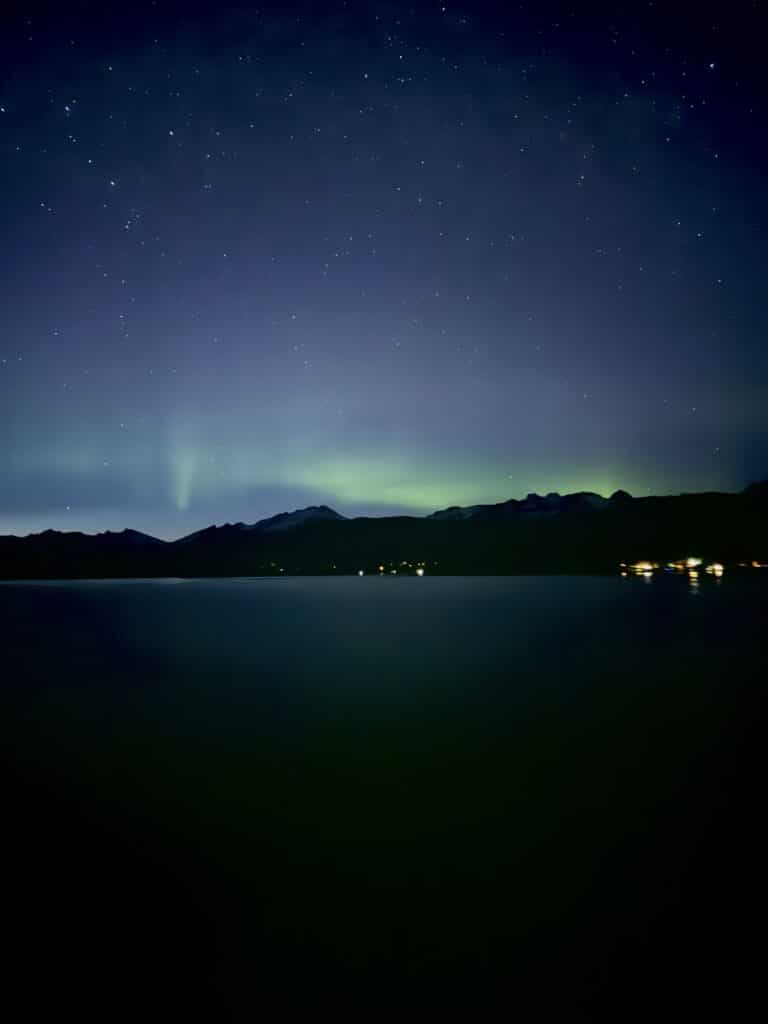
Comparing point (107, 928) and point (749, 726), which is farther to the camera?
point (749, 726)

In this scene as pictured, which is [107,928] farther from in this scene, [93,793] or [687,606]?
[687,606]

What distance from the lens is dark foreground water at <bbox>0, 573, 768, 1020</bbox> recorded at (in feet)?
14.2

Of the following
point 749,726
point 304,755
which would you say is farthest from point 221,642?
point 749,726

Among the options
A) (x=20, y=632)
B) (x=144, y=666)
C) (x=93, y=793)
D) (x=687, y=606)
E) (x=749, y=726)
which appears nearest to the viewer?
(x=93, y=793)

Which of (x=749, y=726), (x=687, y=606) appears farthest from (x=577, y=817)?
(x=687, y=606)

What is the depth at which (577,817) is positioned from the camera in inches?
274

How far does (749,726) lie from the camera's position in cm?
1090

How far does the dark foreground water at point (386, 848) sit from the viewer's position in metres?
4.33

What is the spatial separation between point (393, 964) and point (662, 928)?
203 centimetres

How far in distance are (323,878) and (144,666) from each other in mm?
15929

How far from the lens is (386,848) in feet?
20.7

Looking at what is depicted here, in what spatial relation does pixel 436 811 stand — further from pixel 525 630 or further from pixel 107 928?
pixel 525 630

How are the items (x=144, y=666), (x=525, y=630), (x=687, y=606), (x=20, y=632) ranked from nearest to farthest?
(x=144, y=666)
(x=525, y=630)
(x=20, y=632)
(x=687, y=606)

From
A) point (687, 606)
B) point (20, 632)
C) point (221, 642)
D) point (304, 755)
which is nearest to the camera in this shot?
point (304, 755)
